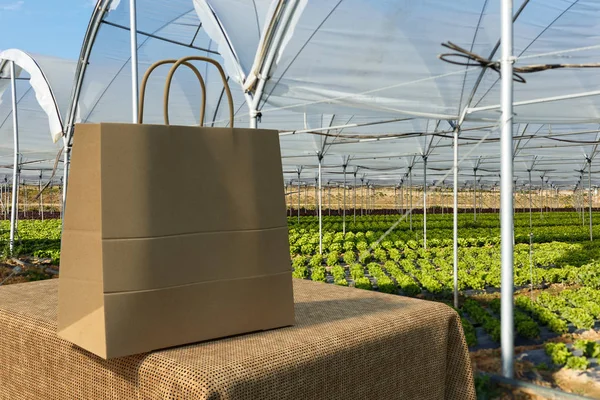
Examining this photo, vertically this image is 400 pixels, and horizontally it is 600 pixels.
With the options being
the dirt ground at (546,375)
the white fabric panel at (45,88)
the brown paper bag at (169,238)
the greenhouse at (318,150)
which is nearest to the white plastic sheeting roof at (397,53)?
the greenhouse at (318,150)

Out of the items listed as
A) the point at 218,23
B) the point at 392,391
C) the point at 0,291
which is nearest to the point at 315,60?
the point at 218,23

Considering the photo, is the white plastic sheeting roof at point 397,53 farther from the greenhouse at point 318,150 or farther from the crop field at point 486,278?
the crop field at point 486,278

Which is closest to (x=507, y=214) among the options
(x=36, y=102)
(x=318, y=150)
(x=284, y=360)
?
(x=284, y=360)

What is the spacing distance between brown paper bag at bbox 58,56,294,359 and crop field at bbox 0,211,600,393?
10.7ft

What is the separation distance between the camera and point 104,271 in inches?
64.1

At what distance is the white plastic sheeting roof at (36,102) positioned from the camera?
37.1 feet

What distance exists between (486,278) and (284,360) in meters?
8.28

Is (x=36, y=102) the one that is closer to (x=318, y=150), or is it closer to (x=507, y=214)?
(x=318, y=150)

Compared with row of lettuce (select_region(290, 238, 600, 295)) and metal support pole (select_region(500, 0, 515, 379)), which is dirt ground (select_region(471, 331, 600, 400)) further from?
row of lettuce (select_region(290, 238, 600, 295))

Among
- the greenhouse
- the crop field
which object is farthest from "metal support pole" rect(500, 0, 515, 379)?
the crop field

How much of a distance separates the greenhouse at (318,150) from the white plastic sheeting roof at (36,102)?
0.22ft

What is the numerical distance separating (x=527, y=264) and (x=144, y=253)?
1066cm

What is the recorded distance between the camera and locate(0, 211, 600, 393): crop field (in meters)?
5.71

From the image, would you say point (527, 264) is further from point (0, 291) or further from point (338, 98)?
point (0, 291)
